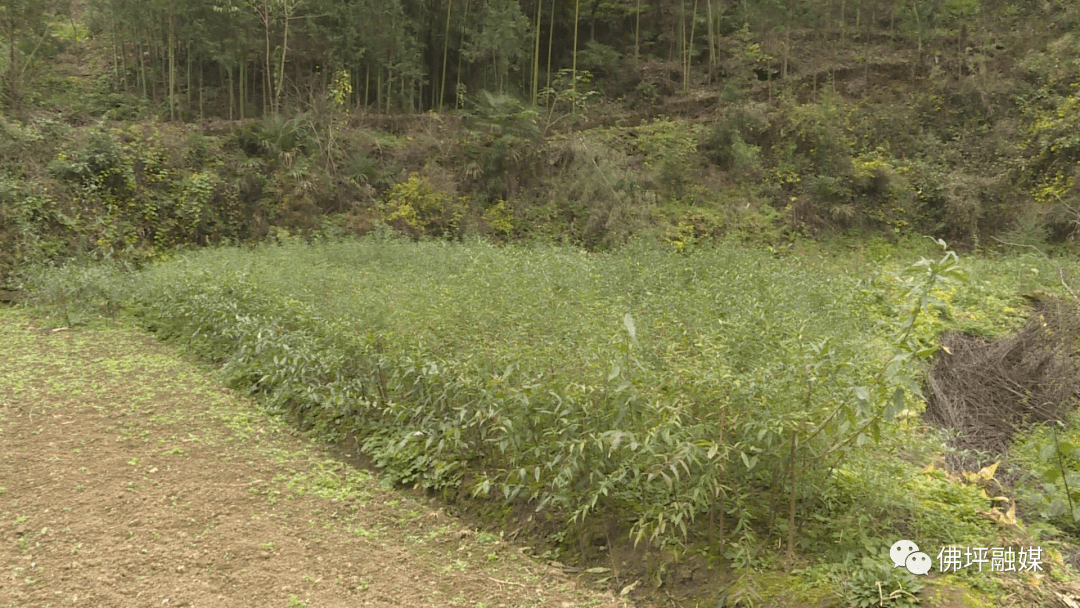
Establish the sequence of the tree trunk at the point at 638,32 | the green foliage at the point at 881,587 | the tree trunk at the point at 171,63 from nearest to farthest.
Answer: the green foliage at the point at 881,587 < the tree trunk at the point at 171,63 < the tree trunk at the point at 638,32

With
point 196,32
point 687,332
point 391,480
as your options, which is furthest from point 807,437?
point 196,32

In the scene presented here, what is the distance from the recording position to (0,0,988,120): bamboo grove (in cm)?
1628

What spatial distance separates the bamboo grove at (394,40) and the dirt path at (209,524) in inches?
462

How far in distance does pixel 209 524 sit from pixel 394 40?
16.0 metres

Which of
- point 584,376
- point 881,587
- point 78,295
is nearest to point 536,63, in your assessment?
point 78,295

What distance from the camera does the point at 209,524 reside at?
3.74m

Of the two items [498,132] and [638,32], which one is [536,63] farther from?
[498,132]

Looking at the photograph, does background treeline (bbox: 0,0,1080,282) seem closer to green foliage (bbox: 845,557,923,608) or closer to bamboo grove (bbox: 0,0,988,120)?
bamboo grove (bbox: 0,0,988,120)

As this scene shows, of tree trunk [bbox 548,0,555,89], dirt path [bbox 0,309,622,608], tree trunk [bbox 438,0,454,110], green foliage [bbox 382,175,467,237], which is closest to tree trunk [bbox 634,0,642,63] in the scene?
tree trunk [bbox 548,0,555,89]

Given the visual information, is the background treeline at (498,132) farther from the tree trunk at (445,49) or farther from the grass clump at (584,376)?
the grass clump at (584,376)

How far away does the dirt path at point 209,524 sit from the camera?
3168 mm

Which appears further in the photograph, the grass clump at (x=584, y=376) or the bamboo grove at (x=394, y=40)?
the bamboo grove at (x=394, y=40)

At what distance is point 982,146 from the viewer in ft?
51.5

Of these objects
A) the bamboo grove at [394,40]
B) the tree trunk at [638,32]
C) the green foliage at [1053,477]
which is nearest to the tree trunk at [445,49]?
the bamboo grove at [394,40]
